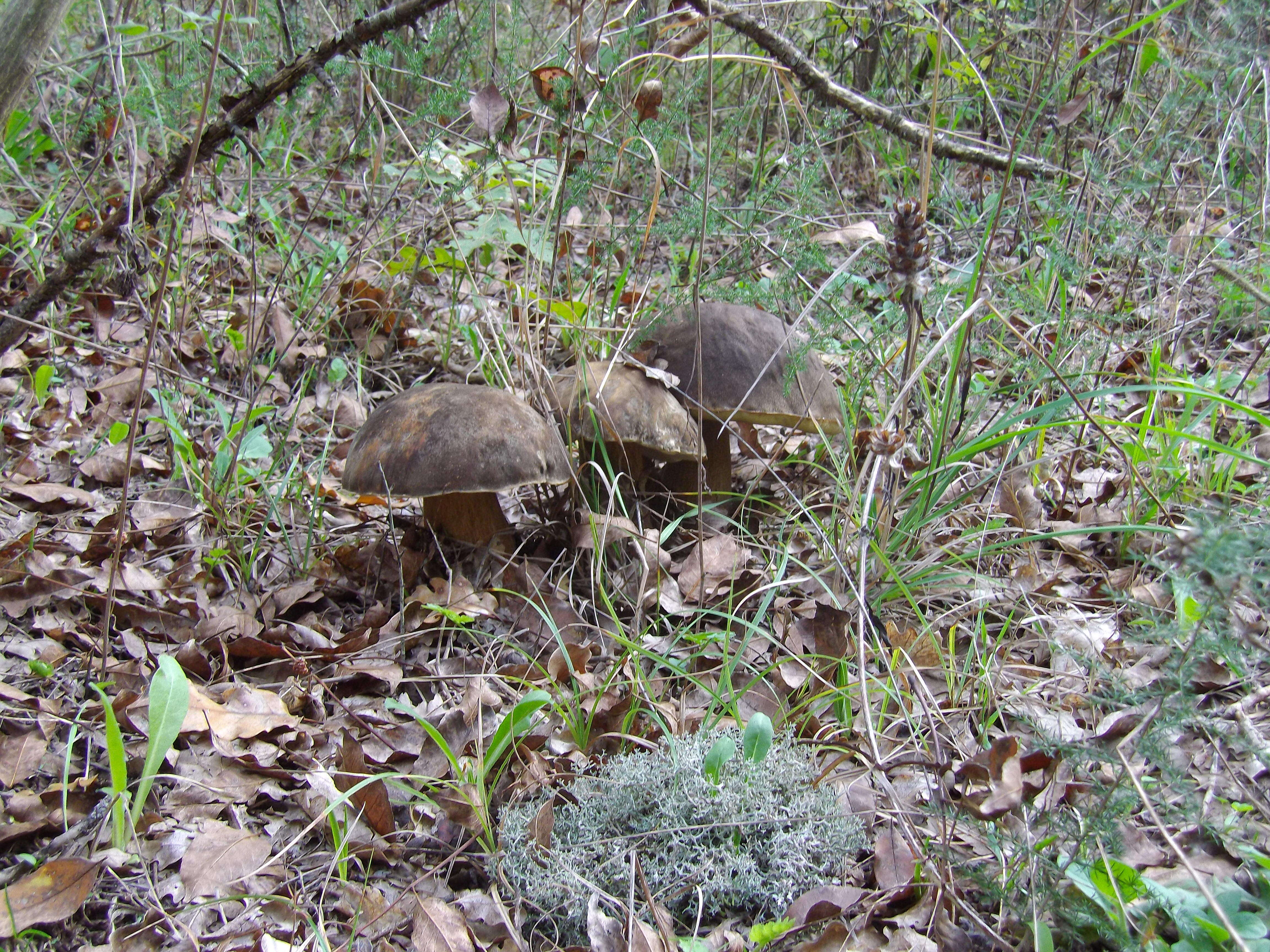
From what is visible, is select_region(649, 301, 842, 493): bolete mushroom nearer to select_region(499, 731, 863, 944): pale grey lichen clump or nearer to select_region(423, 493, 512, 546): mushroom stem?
select_region(423, 493, 512, 546): mushroom stem

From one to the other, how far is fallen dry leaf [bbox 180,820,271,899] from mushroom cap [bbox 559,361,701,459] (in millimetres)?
1438

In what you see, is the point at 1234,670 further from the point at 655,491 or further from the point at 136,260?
the point at 136,260

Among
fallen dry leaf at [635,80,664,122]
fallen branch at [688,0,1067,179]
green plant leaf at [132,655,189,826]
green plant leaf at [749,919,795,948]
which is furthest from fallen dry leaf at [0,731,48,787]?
fallen branch at [688,0,1067,179]

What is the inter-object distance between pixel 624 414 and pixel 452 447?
584mm

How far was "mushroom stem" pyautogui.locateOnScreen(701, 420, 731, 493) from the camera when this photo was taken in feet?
10.1

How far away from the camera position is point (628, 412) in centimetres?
261

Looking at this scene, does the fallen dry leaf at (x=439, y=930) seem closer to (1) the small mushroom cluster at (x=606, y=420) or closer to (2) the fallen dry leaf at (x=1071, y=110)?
(1) the small mushroom cluster at (x=606, y=420)

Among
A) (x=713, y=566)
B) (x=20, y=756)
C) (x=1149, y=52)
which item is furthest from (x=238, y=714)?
(x=1149, y=52)

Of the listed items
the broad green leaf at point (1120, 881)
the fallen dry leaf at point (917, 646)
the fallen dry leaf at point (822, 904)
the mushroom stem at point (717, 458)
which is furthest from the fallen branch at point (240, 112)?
the broad green leaf at point (1120, 881)

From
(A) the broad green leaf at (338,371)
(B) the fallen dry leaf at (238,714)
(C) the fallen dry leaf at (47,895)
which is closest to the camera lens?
(C) the fallen dry leaf at (47,895)

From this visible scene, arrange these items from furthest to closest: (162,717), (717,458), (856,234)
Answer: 1. (717,458)
2. (856,234)
3. (162,717)

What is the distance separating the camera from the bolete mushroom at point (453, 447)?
89.8 inches

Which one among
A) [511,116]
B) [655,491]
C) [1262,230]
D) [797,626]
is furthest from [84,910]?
[1262,230]

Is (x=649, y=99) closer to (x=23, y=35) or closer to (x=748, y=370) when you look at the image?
(x=748, y=370)
